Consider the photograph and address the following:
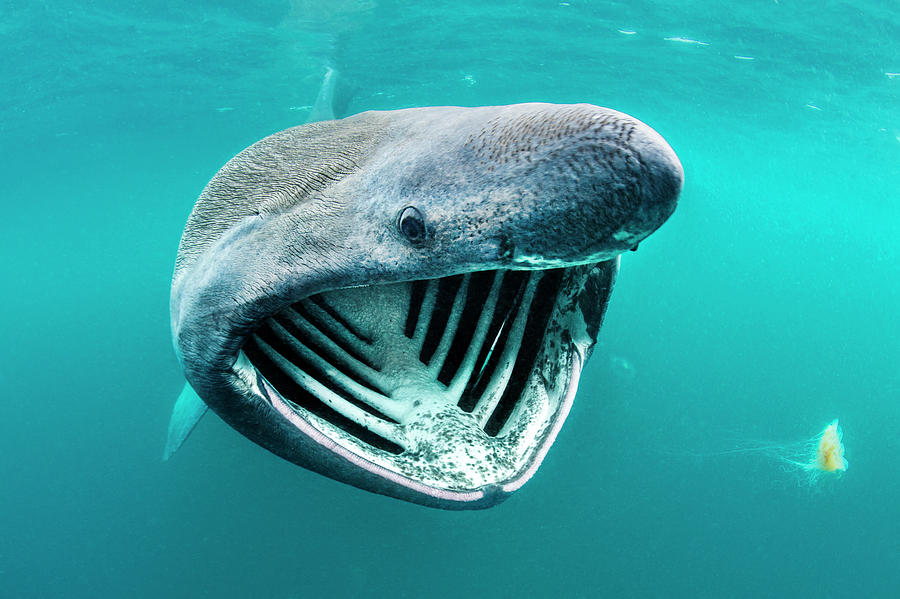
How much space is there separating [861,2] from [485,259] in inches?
583

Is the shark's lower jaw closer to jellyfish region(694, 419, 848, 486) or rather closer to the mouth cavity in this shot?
the mouth cavity

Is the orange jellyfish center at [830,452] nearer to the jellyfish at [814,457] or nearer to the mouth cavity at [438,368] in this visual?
the jellyfish at [814,457]

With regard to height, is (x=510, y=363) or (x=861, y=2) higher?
(x=861, y=2)

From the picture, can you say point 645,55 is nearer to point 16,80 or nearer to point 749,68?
point 749,68

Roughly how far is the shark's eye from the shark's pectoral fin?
14.3 feet

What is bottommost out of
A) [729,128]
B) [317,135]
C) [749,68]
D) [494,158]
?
[729,128]

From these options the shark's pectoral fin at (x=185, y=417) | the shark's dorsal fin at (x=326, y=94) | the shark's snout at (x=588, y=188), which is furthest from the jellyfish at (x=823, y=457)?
the shark's dorsal fin at (x=326, y=94)

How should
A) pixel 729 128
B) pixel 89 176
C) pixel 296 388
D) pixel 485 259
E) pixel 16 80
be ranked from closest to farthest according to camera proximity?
pixel 485 259
pixel 296 388
pixel 16 80
pixel 729 128
pixel 89 176

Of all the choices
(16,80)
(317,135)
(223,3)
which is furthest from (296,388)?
(16,80)

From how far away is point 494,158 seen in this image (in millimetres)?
1277

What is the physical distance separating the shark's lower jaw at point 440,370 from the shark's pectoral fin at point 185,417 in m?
3.44

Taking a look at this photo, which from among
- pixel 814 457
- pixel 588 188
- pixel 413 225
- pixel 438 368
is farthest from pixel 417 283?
pixel 814 457

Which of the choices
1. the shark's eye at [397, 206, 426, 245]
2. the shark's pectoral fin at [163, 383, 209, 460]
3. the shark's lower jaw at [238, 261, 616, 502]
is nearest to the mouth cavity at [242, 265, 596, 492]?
the shark's lower jaw at [238, 261, 616, 502]

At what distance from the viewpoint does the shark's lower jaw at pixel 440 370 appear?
166 cm
